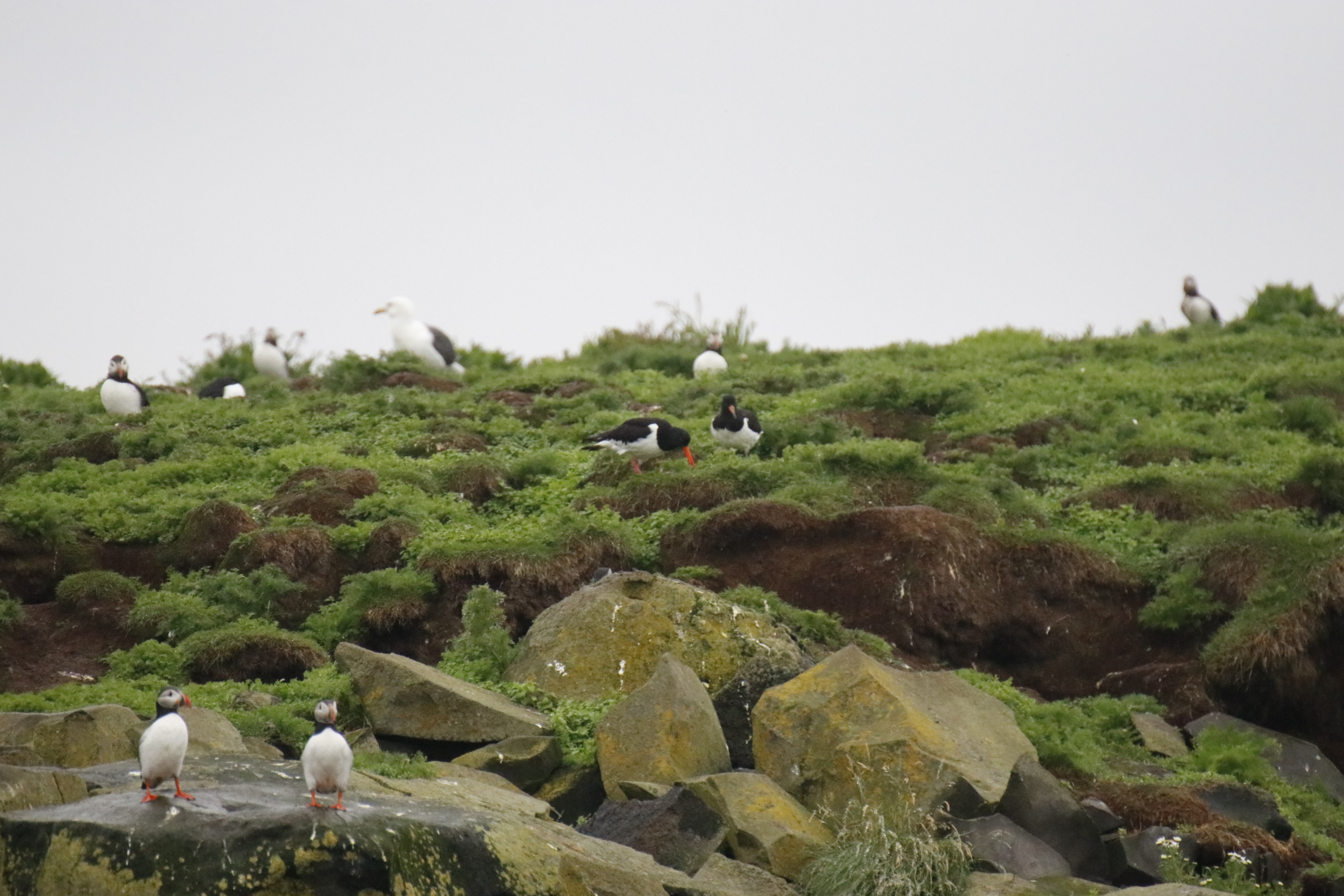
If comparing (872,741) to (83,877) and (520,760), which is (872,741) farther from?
(83,877)

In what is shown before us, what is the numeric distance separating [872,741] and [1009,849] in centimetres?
119

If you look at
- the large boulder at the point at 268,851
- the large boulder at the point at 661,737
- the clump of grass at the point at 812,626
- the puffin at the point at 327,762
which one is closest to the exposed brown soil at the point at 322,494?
the clump of grass at the point at 812,626

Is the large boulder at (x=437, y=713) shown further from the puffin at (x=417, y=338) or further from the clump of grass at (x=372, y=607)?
the puffin at (x=417, y=338)

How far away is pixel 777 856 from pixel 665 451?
346 inches

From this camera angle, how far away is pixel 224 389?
81.8 ft

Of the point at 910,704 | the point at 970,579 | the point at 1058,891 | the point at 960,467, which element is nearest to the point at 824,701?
the point at 910,704

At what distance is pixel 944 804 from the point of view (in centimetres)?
1035

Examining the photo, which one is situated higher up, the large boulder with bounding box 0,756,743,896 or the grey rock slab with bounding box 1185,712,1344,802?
the large boulder with bounding box 0,756,743,896

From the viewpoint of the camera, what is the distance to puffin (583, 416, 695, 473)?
18094 mm

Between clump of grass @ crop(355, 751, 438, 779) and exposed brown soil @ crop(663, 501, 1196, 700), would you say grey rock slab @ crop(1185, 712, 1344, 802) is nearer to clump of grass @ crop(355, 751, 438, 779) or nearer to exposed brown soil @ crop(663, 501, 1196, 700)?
exposed brown soil @ crop(663, 501, 1196, 700)

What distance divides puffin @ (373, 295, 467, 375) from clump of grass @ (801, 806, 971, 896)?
→ 18.2m

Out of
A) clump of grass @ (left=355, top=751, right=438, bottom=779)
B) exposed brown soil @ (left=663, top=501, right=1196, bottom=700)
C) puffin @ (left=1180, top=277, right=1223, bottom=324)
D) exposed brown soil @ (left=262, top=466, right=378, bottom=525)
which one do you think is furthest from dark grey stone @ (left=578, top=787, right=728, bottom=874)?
puffin @ (left=1180, top=277, right=1223, bottom=324)

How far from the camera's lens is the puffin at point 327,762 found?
8.09 meters

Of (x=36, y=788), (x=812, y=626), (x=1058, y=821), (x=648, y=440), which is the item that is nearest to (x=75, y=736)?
(x=36, y=788)
